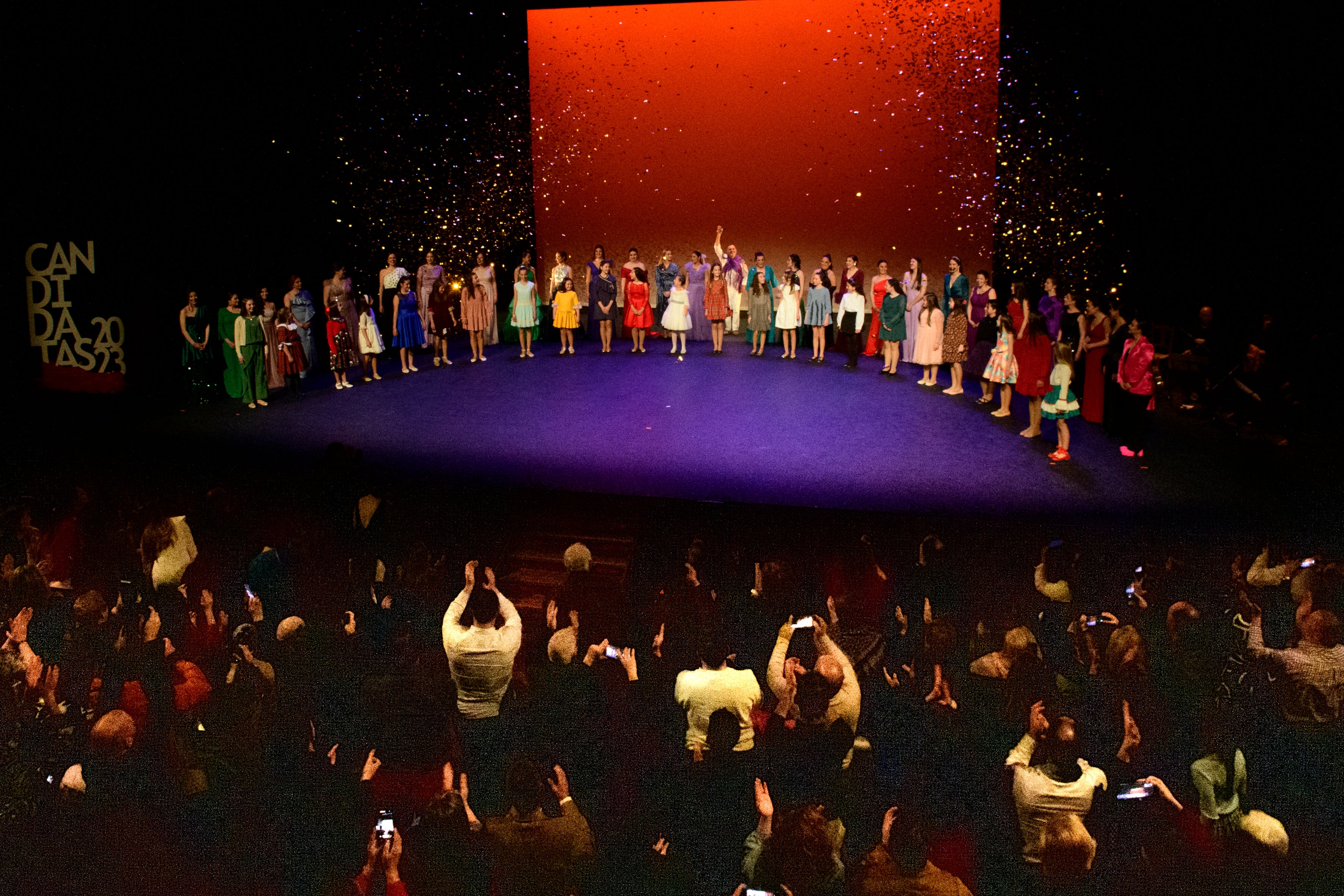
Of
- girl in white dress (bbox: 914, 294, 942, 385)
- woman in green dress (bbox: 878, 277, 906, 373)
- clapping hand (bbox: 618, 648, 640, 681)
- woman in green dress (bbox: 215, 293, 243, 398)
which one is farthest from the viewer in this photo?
woman in green dress (bbox: 878, 277, 906, 373)

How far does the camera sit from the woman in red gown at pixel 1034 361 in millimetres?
7516

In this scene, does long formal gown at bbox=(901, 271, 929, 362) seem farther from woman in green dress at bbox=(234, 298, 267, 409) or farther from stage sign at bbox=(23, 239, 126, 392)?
stage sign at bbox=(23, 239, 126, 392)

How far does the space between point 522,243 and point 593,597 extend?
8.18m

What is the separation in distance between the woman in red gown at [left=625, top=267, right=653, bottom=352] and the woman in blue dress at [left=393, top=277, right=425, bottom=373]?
7.14 feet

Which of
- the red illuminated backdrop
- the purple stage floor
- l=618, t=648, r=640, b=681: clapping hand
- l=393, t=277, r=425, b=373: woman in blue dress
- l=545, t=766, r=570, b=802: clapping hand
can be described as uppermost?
the red illuminated backdrop

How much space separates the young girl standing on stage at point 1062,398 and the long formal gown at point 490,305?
5.81m

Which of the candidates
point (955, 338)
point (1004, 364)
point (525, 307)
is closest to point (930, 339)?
point (955, 338)

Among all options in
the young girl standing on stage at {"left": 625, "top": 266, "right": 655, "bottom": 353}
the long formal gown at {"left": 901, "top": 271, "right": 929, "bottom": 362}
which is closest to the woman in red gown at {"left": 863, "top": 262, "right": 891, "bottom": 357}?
the long formal gown at {"left": 901, "top": 271, "right": 929, "bottom": 362}

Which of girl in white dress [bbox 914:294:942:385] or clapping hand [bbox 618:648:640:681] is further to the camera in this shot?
girl in white dress [bbox 914:294:942:385]

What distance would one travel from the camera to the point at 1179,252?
8.66 m

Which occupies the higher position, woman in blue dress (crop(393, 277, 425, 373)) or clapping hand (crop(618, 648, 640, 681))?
woman in blue dress (crop(393, 277, 425, 373))

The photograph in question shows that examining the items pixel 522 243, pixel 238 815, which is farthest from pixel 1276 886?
pixel 522 243

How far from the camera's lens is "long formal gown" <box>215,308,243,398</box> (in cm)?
909

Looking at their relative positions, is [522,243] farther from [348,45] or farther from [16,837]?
[16,837]
